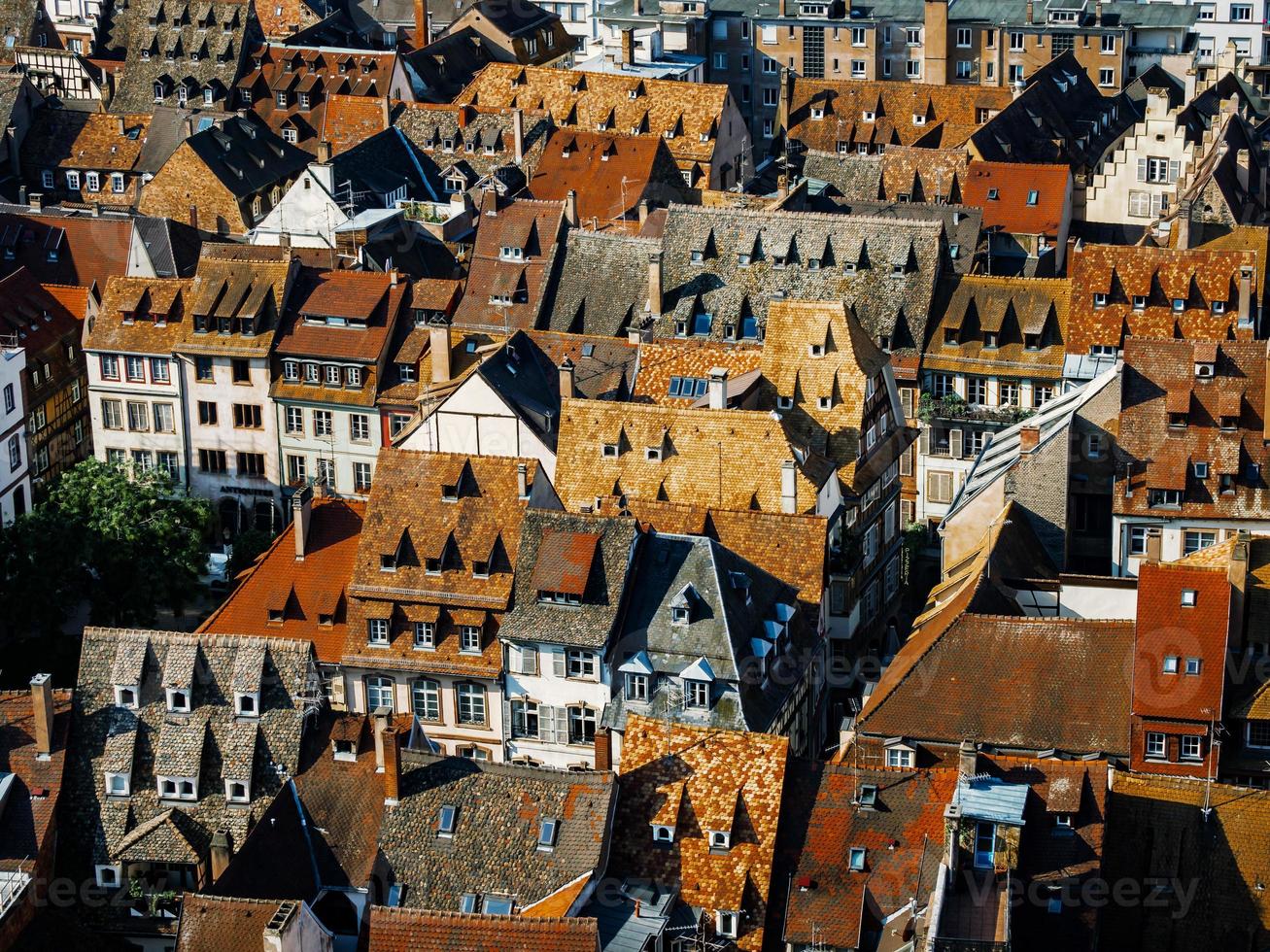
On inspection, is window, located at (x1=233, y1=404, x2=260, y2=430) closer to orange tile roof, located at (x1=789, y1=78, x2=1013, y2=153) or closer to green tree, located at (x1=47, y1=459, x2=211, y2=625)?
green tree, located at (x1=47, y1=459, x2=211, y2=625)

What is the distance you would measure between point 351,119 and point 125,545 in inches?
2675

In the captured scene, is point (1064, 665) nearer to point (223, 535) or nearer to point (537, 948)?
point (537, 948)

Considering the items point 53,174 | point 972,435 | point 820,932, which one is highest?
point 53,174

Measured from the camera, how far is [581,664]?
110 meters

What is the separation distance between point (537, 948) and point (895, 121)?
114066 mm

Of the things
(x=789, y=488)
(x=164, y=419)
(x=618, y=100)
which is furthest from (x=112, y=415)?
(x=618, y=100)

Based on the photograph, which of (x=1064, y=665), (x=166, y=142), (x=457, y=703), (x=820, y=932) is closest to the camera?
(x=820, y=932)

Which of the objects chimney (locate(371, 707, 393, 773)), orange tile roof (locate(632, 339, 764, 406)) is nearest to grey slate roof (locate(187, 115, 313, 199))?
orange tile roof (locate(632, 339, 764, 406))

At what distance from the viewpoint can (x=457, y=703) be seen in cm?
11269

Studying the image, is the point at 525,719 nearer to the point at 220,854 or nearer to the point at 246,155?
the point at 220,854

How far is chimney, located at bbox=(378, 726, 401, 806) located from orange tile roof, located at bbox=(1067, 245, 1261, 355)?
179 ft

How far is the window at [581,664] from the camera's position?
109312mm

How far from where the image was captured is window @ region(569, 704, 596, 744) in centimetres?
11044

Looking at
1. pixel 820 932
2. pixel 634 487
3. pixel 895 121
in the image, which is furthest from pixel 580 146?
pixel 820 932
